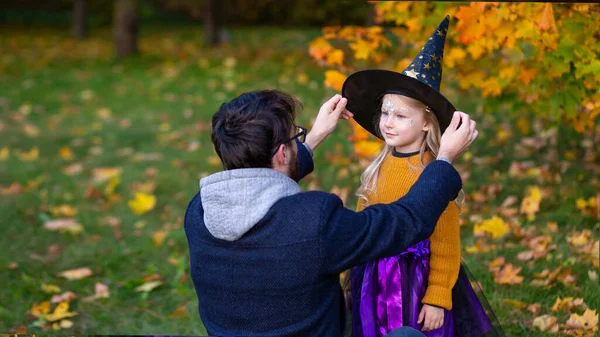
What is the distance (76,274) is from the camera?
4.28m

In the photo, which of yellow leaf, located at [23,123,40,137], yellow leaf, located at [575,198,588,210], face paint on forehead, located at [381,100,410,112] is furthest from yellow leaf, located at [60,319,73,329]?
yellow leaf, located at [23,123,40,137]

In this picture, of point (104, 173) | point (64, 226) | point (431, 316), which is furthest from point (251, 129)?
point (104, 173)

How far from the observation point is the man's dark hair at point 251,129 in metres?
1.95

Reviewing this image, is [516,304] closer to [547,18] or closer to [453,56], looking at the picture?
[547,18]

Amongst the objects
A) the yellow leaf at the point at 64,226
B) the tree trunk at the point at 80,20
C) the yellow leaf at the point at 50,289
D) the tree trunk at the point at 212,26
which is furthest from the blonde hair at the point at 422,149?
the tree trunk at the point at 80,20

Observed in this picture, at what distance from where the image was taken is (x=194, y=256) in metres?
2.06

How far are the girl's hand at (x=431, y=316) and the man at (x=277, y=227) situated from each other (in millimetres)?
310

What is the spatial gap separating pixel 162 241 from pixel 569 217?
110 inches

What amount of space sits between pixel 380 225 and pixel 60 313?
96.6 inches

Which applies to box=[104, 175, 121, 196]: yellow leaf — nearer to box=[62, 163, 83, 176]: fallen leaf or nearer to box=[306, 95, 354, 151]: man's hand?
box=[62, 163, 83, 176]: fallen leaf

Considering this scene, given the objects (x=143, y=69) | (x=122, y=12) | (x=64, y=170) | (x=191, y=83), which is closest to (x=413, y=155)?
(x=64, y=170)

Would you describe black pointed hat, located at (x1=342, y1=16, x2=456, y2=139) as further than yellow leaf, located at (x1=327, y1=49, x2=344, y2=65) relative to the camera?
No

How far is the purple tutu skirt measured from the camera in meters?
2.23

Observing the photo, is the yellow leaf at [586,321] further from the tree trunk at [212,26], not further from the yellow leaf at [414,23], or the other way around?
the tree trunk at [212,26]
